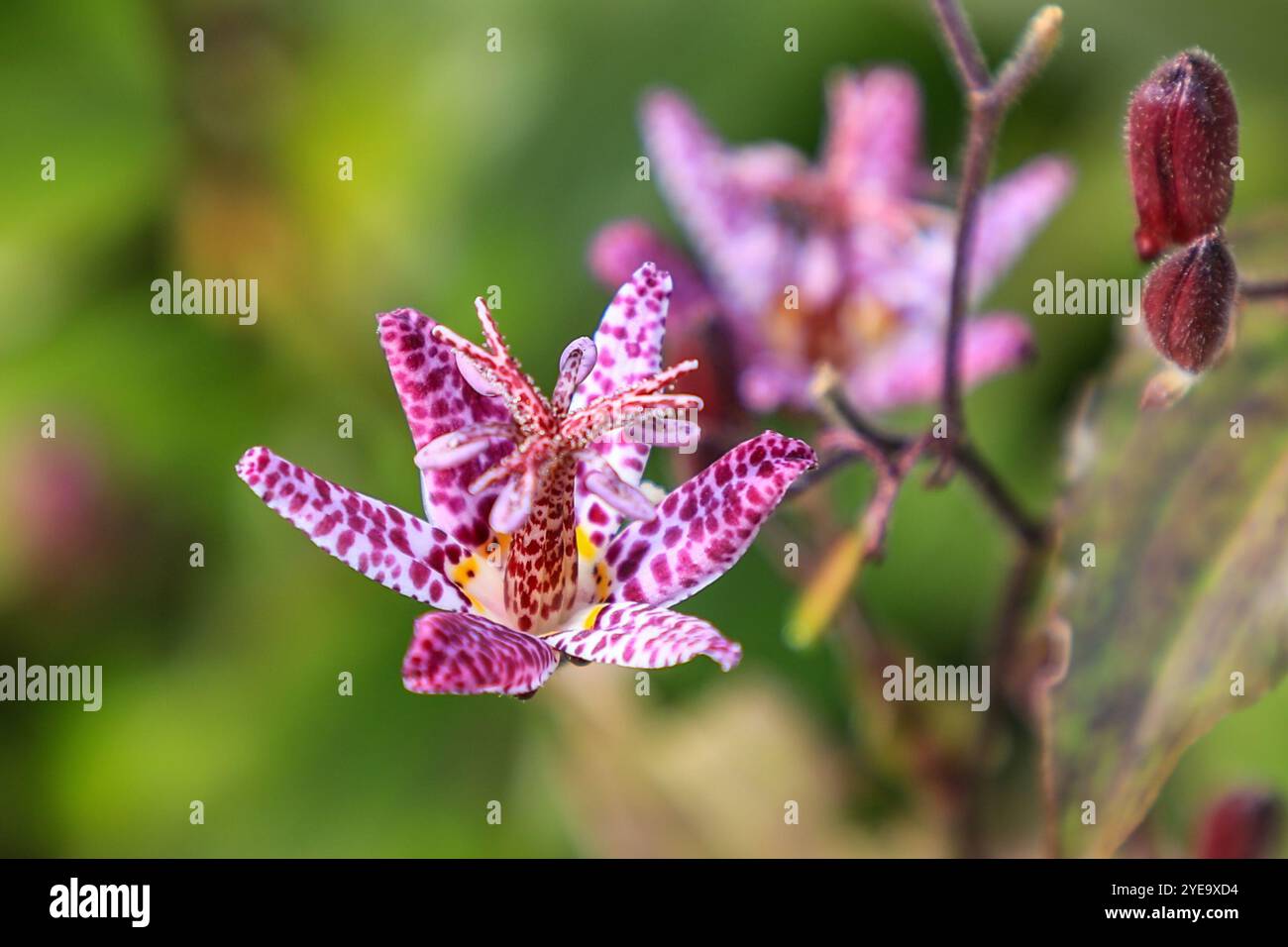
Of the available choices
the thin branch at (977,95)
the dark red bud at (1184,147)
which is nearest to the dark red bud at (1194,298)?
the dark red bud at (1184,147)

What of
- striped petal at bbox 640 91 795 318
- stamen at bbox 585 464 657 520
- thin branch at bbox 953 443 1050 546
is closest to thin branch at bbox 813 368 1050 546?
thin branch at bbox 953 443 1050 546

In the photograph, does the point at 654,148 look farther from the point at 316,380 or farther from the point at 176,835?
the point at 176,835

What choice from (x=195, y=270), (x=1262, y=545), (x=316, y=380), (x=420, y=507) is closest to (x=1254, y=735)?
(x=1262, y=545)

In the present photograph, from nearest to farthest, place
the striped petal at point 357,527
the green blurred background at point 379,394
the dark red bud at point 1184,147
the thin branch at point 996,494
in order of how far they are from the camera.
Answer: the striped petal at point 357,527 → the dark red bud at point 1184,147 → the thin branch at point 996,494 → the green blurred background at point 379,394

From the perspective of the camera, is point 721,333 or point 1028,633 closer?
point 721,333

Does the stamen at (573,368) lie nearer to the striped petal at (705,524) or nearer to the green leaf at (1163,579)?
the striped petal at (705,524)
